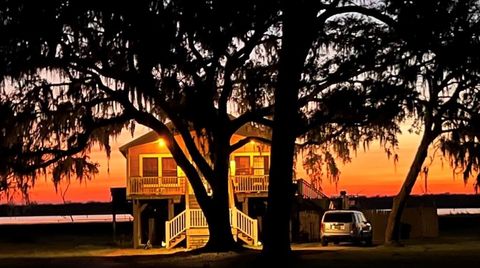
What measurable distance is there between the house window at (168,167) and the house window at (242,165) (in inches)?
117

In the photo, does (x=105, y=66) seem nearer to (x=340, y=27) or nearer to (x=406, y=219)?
(x=340, y=27)

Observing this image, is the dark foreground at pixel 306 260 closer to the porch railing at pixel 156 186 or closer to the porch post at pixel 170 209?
the porch railing at pixel 156 186

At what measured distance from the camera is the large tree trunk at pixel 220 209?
103 feet

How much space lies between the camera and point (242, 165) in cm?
4338

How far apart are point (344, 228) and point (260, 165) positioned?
755 centimetres

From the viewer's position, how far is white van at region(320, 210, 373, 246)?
120ft

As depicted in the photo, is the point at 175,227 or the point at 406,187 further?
the point at 175,227

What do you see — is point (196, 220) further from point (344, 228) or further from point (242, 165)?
point (242, 165)

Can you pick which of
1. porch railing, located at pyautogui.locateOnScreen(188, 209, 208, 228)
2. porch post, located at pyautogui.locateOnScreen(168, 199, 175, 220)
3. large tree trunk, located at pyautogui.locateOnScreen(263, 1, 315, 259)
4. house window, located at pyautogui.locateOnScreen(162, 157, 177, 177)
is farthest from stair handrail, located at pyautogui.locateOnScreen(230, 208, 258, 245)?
large tree trunk, located at pyautogui.locateOnScreen(263, 1, 315, 259)

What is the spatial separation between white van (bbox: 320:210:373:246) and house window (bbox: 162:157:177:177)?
8540 millimetres

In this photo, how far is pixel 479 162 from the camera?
32188mm

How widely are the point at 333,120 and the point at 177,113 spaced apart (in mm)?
5289

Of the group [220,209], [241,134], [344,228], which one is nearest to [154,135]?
[241,134]

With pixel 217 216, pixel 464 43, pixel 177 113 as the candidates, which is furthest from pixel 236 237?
pixel 464 43
